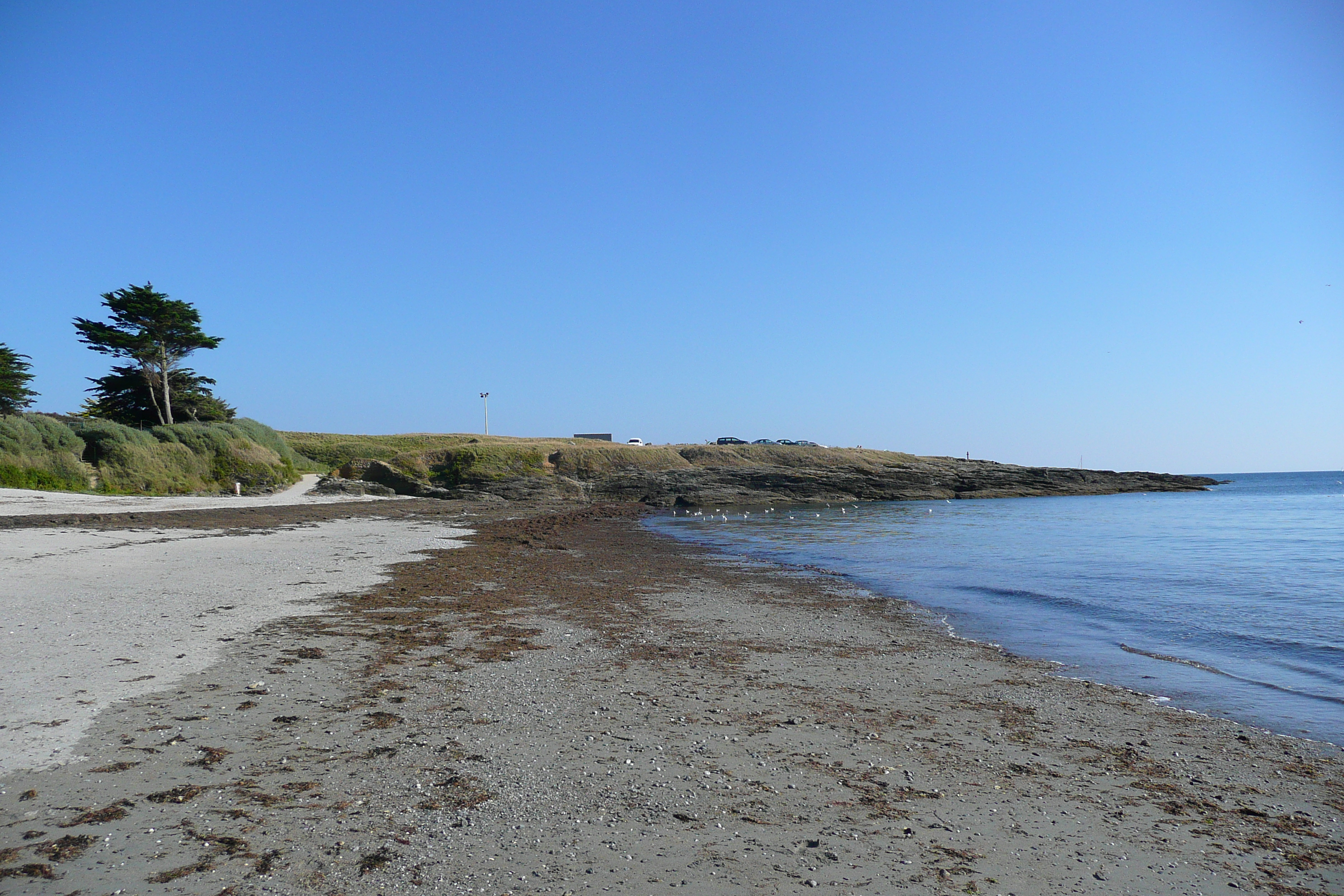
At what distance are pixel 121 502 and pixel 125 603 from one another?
2049 cm

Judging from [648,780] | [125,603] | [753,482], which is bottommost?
[648,780]

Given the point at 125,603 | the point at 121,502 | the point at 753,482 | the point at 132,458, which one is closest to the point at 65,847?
the point at 125,603

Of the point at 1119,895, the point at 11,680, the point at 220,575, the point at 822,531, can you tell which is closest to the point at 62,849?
the point at 11,680

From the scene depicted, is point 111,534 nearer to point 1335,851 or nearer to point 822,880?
point 822,880

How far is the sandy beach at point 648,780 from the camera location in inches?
154

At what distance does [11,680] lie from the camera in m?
6.61

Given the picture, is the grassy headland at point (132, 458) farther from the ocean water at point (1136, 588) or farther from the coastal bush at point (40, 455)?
the ocean water at point (1136, 588)

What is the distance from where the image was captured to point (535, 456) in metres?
51.1

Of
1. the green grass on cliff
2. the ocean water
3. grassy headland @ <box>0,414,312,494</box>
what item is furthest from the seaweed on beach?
the green grass on cliff

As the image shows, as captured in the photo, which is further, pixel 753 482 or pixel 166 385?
pixel 753 482

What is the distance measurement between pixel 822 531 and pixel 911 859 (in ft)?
87.2

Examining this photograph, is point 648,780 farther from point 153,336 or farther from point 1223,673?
point 153,336

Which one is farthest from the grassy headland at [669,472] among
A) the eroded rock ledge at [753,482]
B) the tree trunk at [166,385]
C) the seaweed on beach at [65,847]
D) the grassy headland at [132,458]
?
the seaweed on beach at [65,847]

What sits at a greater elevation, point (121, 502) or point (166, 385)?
point (166, 385)
